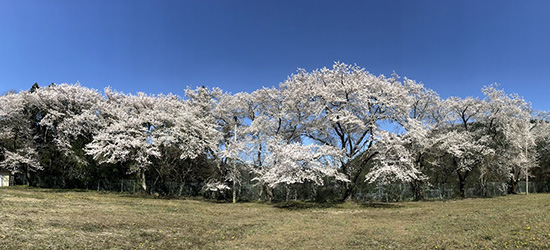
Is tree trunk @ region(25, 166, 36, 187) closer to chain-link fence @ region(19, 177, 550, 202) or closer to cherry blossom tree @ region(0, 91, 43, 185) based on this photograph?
cherry blossom tree @ region(0, 91, 43, 185)

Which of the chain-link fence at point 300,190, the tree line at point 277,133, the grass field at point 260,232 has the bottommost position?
the chain-link fence at point 300,190

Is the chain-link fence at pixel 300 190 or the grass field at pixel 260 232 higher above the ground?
the grass field at pixel 260 232

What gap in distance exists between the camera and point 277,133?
97.5ft

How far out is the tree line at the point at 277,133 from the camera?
2609 cm

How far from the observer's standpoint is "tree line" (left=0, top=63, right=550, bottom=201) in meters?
26.1

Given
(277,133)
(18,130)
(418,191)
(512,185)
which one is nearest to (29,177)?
(18,130)

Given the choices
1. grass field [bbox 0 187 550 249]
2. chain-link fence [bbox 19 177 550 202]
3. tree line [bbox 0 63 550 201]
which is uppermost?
tree line [bbox 0 63 550 201]

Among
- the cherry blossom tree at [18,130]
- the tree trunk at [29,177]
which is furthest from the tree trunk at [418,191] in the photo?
the tree trunk at [29,177]

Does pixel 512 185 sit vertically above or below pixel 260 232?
above

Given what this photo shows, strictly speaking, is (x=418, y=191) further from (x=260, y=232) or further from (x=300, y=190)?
(x=260, y=232)

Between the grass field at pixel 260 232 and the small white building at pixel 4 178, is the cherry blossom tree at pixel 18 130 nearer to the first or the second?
the small white building at pixel 4 178

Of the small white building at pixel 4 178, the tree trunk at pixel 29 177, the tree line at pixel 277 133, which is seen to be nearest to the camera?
the tree line at pixel 277 133

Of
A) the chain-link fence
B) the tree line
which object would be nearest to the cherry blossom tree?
the tree line

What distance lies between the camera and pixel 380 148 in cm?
2561
